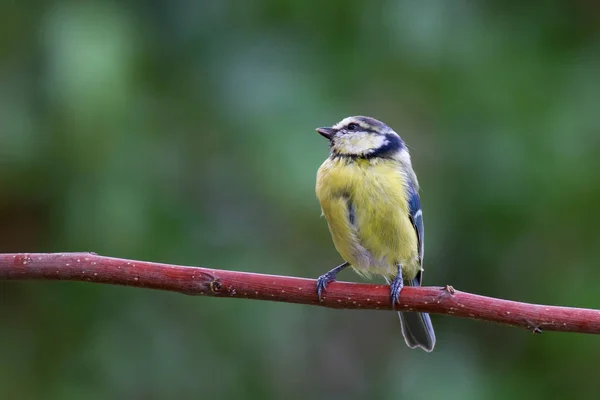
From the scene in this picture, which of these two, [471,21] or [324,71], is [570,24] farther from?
[324,71]

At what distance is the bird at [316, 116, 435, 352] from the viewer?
2316 millimetres

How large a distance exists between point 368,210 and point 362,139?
28cm

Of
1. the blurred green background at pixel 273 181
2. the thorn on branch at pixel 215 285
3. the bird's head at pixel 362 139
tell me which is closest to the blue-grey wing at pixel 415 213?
the bird's head at pixel 362 139

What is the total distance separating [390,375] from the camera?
3277mm

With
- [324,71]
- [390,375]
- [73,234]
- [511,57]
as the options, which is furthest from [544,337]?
[73,234]

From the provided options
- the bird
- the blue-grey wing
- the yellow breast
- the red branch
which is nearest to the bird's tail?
the bird

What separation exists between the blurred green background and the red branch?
1118 mm

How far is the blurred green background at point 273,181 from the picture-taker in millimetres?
3016

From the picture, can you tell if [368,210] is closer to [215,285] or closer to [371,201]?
[371,201]

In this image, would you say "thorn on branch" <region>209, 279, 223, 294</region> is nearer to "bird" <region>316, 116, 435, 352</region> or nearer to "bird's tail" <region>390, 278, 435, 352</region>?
"bird" <region>316, 116, 435, 352</region>

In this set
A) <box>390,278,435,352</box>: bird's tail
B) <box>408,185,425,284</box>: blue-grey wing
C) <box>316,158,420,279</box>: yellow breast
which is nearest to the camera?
<box>316,158,420,279</box>: yellow breast

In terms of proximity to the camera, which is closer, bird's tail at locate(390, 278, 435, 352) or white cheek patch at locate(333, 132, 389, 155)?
white cheek patch at locate(333, 132, 389, 155)

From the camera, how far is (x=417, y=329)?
8.55ft

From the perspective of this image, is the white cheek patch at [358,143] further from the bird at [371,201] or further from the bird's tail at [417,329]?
the bird's tail at [417,329]
